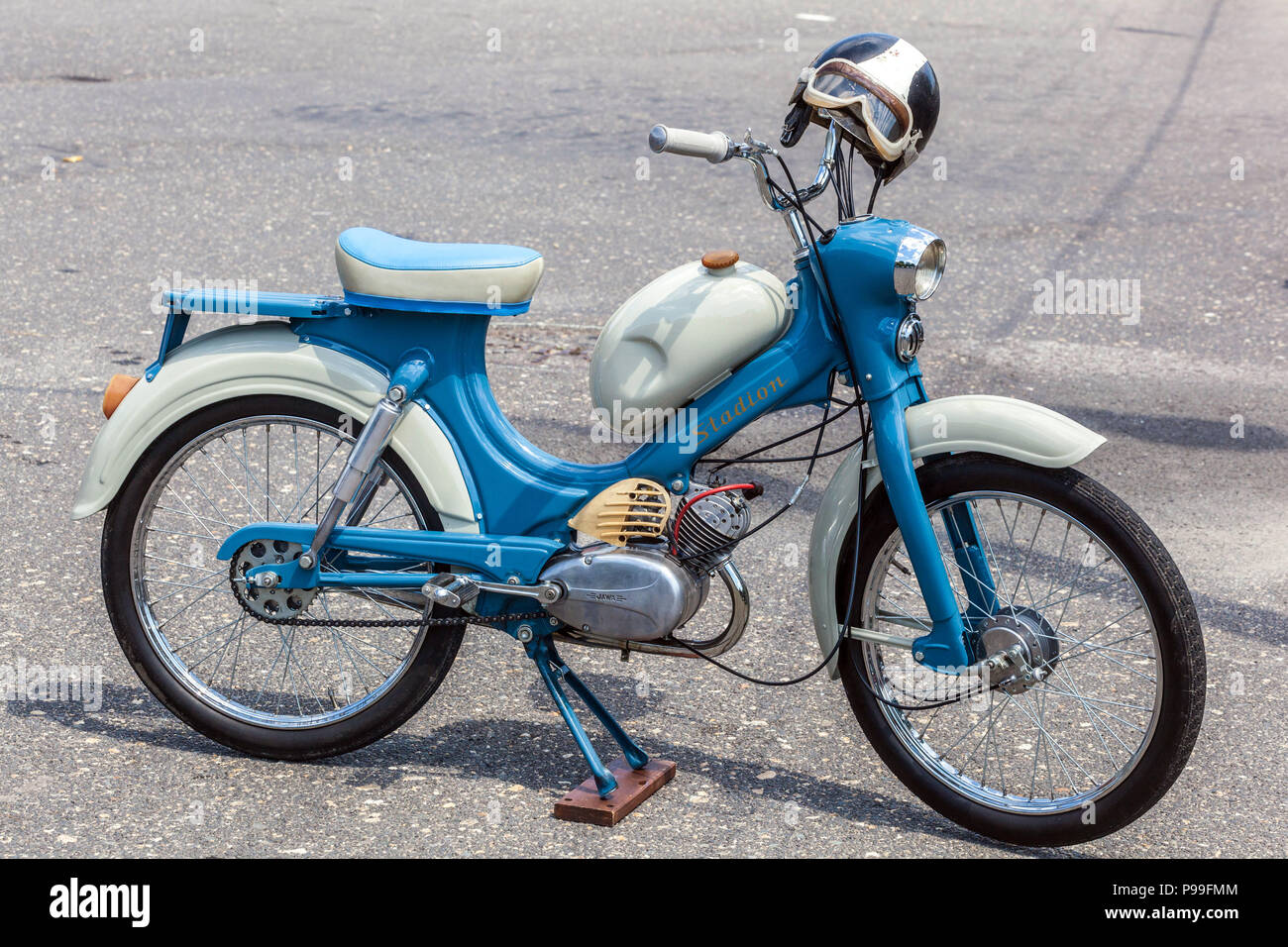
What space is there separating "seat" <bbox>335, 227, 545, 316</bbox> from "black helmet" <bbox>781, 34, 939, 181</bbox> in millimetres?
702

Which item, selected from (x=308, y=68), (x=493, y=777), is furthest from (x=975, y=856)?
(x=308, y=68)

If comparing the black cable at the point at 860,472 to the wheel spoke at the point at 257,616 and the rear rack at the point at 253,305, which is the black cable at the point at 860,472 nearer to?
the wheel spoke at the point at 257,616

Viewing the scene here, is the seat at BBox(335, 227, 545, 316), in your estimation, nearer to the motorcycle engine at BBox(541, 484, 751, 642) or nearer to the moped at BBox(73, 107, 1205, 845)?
the moped at BBox(73, 107, 1205, 845)

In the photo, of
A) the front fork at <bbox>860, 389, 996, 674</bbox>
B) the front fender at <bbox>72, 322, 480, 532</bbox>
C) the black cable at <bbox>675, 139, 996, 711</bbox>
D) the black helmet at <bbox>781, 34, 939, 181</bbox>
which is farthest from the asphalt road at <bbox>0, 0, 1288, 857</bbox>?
the black helmet at <bbox>781, 34, 939, 181</bbox>

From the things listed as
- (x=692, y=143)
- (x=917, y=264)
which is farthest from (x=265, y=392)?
(x=917, y=264)

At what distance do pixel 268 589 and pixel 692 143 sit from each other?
58.2 inches

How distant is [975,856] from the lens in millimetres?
3344

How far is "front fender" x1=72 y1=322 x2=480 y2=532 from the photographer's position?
349cm

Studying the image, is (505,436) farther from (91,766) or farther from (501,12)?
(501,12)

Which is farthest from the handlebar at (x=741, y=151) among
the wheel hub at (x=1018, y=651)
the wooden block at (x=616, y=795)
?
the wooden block at (x=616, y=795)

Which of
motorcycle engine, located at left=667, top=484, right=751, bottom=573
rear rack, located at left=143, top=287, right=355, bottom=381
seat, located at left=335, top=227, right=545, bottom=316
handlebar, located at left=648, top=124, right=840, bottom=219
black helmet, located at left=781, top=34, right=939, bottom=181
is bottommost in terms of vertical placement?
motorcycle engine, located at left=667, top=484, right=751, bottom=573

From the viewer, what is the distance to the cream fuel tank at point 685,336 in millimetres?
3299

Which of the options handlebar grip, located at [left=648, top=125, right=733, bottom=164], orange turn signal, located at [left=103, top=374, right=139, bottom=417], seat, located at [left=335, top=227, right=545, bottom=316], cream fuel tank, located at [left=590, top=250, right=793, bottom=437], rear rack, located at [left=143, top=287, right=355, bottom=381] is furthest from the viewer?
orange turn signal, located at [left=103, top=374, right=139, bottom=417]

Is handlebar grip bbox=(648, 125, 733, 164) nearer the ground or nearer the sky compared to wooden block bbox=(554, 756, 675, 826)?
nearer the sky
